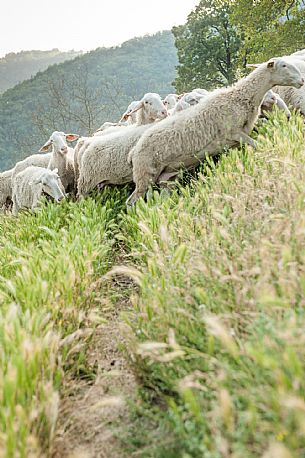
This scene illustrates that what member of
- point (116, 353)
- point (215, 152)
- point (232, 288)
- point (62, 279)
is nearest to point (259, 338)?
point (232, 288)

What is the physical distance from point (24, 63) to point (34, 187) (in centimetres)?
9356

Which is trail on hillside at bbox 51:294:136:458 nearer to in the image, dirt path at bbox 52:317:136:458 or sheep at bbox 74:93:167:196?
dirt path at bbox 52:317:136:458

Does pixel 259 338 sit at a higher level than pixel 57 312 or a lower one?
→ higher

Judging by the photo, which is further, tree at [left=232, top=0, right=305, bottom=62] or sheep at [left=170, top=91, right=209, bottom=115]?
tree at [left=232, top=0, right=305, bottom=62]

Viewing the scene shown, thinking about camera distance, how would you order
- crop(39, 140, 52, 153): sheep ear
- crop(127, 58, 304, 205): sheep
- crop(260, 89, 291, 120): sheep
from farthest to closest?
crop(39, 140, 52, 153): sheep ear
crop(260, 89, 291, 120): sheep
crop(127, 58, 304, 205): sheep

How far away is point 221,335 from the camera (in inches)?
63.5

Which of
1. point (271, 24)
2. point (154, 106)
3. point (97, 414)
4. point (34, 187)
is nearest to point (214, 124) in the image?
point (154, 106)

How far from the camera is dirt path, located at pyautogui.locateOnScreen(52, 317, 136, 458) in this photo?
221cm

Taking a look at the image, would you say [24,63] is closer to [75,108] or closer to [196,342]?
[75,108]

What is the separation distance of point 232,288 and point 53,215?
420 cm

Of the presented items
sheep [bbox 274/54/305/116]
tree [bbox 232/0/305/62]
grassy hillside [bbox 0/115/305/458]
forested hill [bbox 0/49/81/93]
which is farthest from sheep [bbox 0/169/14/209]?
forested hill [bbox 0/49/81/93]

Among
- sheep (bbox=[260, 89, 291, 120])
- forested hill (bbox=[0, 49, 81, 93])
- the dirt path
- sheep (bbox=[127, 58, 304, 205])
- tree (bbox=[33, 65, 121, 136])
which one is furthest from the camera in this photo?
forested hill (bbox=[0, 49, 81, 93])

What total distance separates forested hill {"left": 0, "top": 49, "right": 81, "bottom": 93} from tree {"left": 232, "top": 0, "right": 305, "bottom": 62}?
71.8 metres

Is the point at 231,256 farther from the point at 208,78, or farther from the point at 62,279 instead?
the point at 208,78
